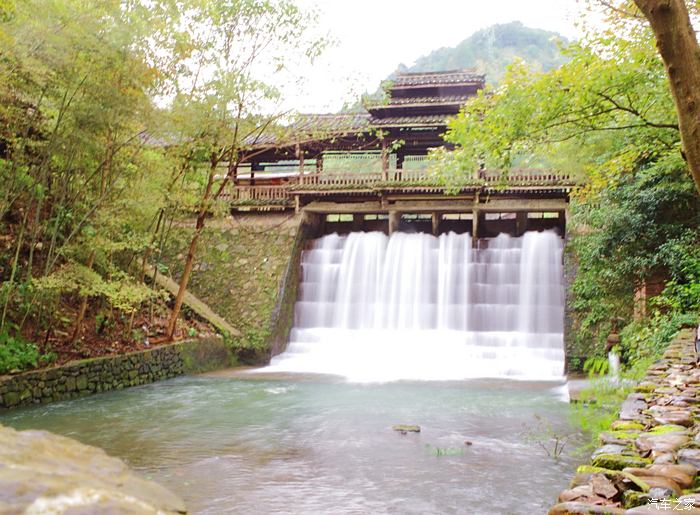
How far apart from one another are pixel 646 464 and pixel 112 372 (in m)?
10.0

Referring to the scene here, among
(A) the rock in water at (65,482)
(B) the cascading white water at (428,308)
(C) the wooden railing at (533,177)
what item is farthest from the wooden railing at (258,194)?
(A) the rock in water at (65,482)

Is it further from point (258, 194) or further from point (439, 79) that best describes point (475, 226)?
point (258, 194)

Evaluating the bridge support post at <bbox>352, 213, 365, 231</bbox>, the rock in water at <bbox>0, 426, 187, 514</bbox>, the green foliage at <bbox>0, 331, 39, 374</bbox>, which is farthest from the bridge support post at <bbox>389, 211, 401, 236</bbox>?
the rock in water at <bbox>0, 426, 187, 514</bbox>

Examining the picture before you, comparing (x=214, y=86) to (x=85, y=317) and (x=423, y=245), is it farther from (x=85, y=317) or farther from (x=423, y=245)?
(x=423, y=245)

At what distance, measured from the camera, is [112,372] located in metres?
11.4

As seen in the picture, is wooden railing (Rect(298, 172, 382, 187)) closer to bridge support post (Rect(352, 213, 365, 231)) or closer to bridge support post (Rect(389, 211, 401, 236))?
bridge support post (Rect(389, 211, 401, 236))

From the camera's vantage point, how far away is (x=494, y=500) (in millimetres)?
5523

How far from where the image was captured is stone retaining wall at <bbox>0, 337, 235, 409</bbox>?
943cm

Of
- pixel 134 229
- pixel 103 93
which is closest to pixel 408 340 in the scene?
pixel 134 229

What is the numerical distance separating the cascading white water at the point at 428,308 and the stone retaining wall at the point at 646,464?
8.73 m

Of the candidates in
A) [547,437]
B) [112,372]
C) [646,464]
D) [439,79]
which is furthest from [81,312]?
[439,79]

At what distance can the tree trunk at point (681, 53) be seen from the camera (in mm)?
3834

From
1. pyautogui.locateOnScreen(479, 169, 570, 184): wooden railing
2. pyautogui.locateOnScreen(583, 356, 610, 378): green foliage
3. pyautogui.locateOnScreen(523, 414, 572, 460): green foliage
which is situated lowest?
pyautogui.locateOnScreen(523, 414, 572, 460): green foliage

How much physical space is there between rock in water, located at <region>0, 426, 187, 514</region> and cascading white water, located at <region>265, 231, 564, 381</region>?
8.39 metres
